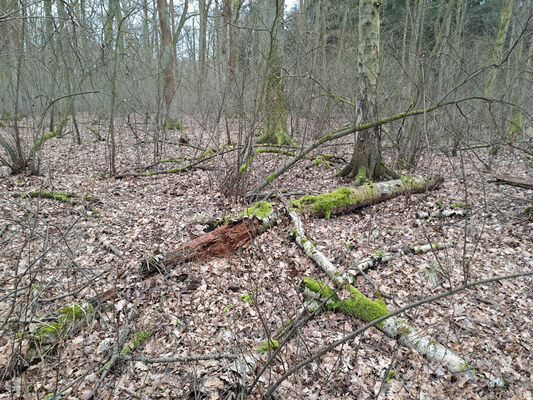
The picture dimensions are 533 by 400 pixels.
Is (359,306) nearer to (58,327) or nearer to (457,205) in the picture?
(58,327)

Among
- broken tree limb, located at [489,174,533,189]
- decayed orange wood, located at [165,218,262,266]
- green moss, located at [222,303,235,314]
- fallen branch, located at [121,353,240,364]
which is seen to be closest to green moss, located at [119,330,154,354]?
fallen branch, located at [121,353,240,364]

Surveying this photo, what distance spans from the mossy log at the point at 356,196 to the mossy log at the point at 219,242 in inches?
32.8

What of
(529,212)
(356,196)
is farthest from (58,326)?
(529,212)

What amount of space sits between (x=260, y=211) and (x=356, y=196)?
186 centimetres

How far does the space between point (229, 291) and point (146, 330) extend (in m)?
1.03

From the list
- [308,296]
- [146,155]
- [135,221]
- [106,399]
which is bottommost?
[106,399]

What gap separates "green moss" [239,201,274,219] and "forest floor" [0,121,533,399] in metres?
0.33

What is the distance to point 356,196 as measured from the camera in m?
5.55

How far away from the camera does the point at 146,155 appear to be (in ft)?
30.4

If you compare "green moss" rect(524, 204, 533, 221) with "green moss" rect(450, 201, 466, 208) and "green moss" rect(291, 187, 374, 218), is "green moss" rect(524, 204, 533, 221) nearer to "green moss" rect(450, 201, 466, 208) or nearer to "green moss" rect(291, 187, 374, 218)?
"green moss" rect(450, 201, 466, 208)

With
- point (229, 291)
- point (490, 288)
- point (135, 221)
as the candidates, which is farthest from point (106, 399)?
point (490, 288)

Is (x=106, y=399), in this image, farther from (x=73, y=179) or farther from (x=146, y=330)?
(x=73, y=179)

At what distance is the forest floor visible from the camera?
97.9 inches

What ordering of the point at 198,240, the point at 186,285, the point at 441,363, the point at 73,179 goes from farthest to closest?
the point at 73,179 → the point at 198,240 → the point at 186,285 → the point at 441,363
